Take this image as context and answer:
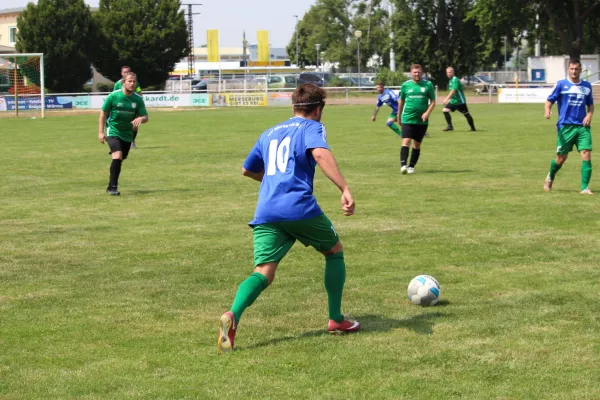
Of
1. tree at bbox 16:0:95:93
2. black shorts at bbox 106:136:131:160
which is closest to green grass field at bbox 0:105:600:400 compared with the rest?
black shorts at bbox 106:136:131:160

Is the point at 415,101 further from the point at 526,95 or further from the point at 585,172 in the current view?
the point at 526,95

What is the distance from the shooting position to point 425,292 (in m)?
7.15

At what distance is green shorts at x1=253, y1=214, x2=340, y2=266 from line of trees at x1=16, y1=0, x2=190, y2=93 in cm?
6312

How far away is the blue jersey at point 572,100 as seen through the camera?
13508 millimetres

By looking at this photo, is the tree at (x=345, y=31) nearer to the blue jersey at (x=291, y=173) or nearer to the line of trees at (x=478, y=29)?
the line of trees at (x=478, y=29)

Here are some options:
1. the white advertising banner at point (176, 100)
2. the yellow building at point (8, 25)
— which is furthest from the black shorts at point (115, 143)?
the yellow building at point (8, 25)

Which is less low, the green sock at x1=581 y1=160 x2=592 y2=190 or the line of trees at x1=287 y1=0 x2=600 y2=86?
the line of trees at x1=287 y1=0 x2=600 y2=86

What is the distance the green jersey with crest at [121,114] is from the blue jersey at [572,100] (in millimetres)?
6573

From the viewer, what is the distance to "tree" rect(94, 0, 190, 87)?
70.6m

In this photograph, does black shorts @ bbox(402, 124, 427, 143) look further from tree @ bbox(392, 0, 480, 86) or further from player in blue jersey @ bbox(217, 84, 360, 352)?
tree @ bbox(392, 0, 480, 86)

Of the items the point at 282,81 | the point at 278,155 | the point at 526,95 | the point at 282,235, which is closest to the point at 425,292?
the point at 282,235

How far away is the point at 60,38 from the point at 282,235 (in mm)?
64791

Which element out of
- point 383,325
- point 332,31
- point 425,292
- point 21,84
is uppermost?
point 332,31

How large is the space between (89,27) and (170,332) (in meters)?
65.7
